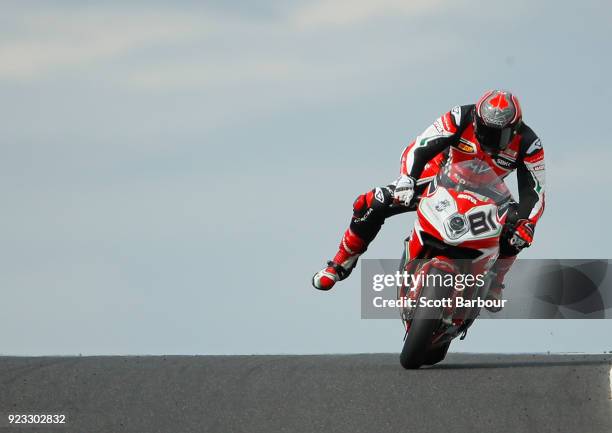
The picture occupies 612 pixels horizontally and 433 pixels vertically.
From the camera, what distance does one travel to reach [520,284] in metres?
12.4

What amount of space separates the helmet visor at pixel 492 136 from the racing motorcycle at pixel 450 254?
0.17 metres

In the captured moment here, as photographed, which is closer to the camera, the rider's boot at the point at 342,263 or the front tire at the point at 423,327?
the front tire at the point at 423,327

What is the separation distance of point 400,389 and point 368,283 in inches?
101

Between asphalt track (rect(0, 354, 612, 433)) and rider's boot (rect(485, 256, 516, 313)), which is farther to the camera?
rider's boot (rect(485, 256, 516, 313))

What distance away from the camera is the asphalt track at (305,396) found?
8.17 m

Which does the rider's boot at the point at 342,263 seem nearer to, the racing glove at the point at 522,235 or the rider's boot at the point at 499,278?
the rider's boot at the point at 499,278

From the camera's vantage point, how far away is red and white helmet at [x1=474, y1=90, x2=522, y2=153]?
10.6 metres

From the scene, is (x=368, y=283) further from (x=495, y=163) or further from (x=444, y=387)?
(x=444, y=387)

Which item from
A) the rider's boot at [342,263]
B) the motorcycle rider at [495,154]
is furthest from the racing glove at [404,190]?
the rider's boot at [342,263]

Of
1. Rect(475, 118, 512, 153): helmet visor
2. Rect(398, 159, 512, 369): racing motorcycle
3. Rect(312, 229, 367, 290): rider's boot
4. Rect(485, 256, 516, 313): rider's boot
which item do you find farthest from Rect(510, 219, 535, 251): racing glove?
Rect(312, 229, 367, 290): rider's boot

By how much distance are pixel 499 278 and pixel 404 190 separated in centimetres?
120

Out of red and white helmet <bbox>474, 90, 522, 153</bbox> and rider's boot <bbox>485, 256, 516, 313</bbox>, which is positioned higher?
red and white helmet <bbox>474, 90, 522, 153</bbox>

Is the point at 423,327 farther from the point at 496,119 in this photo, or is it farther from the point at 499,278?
the point at 496,119

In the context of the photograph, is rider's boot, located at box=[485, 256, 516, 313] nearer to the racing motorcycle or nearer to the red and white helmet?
the racing motorcycle
